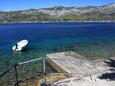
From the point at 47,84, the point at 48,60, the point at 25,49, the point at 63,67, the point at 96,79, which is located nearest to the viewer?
the point at 47,84

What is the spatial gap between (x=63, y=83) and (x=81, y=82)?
110 cm

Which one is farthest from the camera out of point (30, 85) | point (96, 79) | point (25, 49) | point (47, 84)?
point (25, 49)

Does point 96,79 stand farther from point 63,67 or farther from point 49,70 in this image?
point 49,70

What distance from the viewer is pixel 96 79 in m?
13.4

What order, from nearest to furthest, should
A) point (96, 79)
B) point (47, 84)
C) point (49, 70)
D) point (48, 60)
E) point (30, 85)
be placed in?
point (47, 84) < point (96, 79) < point (30, 85) < point (49, 70) < point (48, 60)

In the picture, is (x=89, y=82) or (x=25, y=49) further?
(x=25, y=49)

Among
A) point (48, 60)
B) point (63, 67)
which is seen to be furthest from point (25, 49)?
point (63, 67)

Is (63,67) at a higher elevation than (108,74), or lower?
lower

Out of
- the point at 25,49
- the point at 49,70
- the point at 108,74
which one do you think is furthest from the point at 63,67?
the point at 25,49

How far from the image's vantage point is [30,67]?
916 inches

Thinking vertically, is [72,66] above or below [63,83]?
below

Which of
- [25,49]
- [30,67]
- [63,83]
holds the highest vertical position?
[63,83]

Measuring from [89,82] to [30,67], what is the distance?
1133 cm

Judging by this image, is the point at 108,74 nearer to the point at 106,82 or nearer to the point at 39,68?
the point at 106,82
